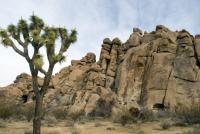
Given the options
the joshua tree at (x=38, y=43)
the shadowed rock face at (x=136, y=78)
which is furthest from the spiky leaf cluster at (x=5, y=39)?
the shadowed rock face at (x=136, y=78)

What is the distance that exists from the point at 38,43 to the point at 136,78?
76.7 feet

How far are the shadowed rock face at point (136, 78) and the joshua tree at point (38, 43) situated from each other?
13493 mm

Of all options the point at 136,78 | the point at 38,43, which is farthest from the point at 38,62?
the point at 136,78

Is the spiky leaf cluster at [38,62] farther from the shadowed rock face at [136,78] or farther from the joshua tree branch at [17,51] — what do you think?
the shadowed rock face at [136,78]

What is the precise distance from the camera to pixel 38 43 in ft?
58.8

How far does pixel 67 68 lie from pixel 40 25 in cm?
3482

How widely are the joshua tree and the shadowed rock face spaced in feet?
44.3

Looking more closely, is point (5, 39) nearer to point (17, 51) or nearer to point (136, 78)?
point (17, 51)

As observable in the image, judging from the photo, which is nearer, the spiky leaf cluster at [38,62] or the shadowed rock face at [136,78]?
the spiky leaf cluster at [38,62]

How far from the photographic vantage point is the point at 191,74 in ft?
120

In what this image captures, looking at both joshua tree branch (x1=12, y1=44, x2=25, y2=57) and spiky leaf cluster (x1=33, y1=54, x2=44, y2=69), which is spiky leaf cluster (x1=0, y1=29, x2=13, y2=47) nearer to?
joshua tree branch (x1=12, y1=44, x2=25, y2=57)

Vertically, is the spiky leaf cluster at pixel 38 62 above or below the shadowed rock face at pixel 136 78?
below

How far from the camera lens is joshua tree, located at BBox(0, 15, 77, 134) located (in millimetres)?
17484

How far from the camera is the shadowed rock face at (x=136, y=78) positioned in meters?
36.1
